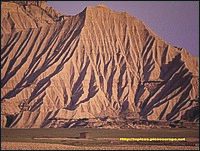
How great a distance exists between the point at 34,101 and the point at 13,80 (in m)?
15.8

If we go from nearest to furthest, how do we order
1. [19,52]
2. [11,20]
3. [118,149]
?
1. [118,149]
2. [19,52]
3. [11,20]

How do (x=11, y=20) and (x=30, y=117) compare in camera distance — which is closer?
(x=30, y=117)

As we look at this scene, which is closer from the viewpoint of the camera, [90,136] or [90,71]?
[90,136]

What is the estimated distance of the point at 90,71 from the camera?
472 ft

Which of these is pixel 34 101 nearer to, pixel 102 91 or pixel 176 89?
pixel 102 91

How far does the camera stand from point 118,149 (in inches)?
2111

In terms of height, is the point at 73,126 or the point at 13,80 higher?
the point at 13,80

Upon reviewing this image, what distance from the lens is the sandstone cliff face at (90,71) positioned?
13038 centimetres

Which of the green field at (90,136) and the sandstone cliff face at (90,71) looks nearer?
the green field at (90,136)

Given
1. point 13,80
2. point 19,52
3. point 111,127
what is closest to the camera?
point 111,127

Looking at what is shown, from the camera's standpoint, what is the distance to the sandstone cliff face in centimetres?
13038

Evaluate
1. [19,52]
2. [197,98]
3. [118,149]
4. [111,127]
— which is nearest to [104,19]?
[19,52]

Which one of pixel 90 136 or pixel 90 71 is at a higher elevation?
pixel 90 71

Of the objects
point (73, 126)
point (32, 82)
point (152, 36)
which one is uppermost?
point (152, 36)
